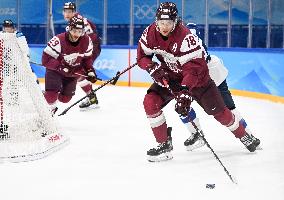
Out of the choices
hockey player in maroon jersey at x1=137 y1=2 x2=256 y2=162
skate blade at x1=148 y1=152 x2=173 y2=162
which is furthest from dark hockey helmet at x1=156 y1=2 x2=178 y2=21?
skate blade at x1=148 y1=152 x2=173 y2=162

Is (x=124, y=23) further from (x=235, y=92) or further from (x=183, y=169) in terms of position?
(x=183, y=169)

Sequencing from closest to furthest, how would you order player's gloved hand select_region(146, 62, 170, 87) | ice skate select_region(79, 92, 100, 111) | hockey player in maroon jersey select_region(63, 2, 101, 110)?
player's gloved hand select_region(146, 62, 170, 87), hockey player in maroon jersey select_region(63, 2, 101, 110), ice skate select_region(79, 92, 100, 111)

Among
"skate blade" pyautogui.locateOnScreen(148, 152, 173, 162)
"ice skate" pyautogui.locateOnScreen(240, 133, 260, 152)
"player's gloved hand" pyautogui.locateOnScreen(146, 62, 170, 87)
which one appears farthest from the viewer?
"ice skate" pyautogui.locateOnScreen(240, 133, 260, 152)

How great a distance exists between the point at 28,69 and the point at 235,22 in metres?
10.3

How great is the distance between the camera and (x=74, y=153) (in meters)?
3.38

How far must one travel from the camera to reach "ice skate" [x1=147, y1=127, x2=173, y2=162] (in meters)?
3.12

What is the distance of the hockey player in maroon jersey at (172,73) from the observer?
9.50 feet

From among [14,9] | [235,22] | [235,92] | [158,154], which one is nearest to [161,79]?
[158,154]

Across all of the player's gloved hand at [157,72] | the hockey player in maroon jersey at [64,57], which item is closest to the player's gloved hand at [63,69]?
the hockey player in maroon jersey at [64,57]

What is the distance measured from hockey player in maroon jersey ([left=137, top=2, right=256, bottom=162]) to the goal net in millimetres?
697

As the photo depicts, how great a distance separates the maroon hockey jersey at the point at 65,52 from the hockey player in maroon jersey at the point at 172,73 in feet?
5.09

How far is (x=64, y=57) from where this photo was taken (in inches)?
181

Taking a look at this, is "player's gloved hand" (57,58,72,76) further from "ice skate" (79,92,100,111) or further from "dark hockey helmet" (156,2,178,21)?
"dark hockey helmet" (156,2,178,21)

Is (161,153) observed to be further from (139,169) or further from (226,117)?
(226,117)
